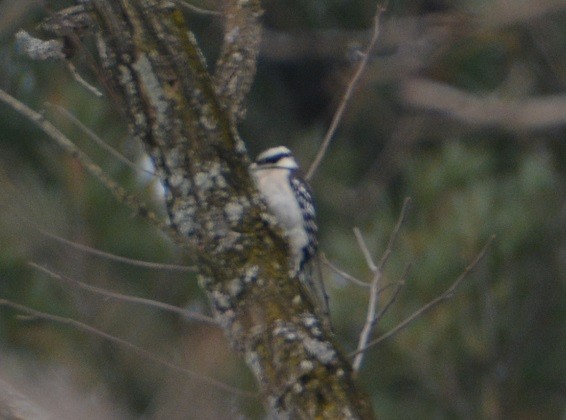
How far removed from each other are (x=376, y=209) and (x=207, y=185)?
15.2 feet

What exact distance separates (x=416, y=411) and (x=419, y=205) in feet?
3.53

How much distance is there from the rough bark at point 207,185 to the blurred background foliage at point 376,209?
A: 92 centimetres

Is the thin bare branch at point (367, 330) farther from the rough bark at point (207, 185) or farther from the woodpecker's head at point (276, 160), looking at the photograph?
the woodpecker's head at point (276, 160)

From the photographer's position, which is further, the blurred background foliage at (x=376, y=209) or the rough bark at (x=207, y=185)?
the blurred background foliage at (x=376, y=209)

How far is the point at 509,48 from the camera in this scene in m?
7.24

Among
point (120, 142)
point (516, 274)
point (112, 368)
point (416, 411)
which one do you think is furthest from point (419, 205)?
point (112, 368)

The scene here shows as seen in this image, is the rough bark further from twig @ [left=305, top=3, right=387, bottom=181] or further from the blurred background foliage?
the blurred background foliage

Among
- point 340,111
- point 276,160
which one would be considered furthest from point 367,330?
point 276,160

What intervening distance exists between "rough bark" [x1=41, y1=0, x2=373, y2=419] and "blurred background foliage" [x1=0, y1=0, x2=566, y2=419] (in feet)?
3.03

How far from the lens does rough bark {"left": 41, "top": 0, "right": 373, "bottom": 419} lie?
2.31m

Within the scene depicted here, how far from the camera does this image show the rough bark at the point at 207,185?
7.59ft

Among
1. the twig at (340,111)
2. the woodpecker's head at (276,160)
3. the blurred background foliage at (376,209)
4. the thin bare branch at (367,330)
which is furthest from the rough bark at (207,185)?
the woodpecker's head at (276,160)

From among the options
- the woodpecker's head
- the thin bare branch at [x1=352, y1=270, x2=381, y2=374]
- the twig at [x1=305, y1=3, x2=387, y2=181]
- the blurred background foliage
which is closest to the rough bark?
the thin bare branch at [x1=352, y1=270, x2=381, y2=374]

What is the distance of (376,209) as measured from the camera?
693 centimetres
